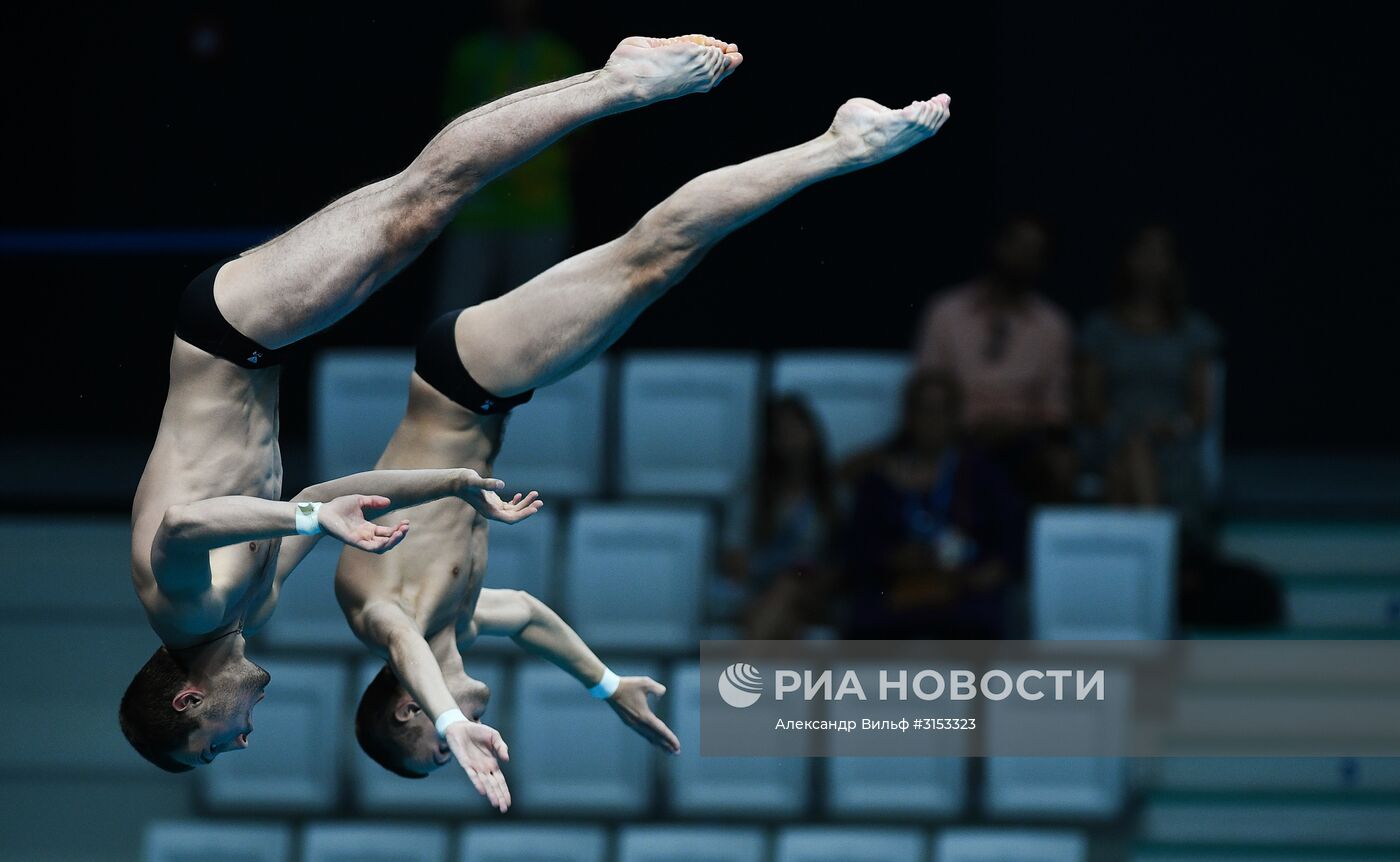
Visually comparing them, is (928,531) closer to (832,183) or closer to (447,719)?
(832,183)

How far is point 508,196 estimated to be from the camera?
755 centimetres

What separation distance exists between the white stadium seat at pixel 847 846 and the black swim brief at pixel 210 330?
10.3 feet

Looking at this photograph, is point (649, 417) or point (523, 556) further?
point (649, 417)

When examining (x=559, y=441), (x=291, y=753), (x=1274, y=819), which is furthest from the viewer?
(x=559, y=441)

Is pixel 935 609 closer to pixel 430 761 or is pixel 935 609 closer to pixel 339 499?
pixel 430 761

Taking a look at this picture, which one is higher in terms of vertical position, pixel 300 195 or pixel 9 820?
pixel 300 195

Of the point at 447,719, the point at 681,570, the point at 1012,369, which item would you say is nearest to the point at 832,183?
the point at 1012,369

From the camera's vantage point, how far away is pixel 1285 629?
7.59 meters

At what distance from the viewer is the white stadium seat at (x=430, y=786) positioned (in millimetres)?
7031

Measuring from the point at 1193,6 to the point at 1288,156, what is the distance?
0.86 m

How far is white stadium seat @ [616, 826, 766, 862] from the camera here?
6.61m

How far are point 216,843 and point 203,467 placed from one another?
2.93 metres

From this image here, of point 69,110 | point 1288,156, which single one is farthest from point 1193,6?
point 69,110

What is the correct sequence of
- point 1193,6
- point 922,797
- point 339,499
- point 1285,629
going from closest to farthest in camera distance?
point 339,499 → point 922,797 → point 1285,629 → point 1193,6
